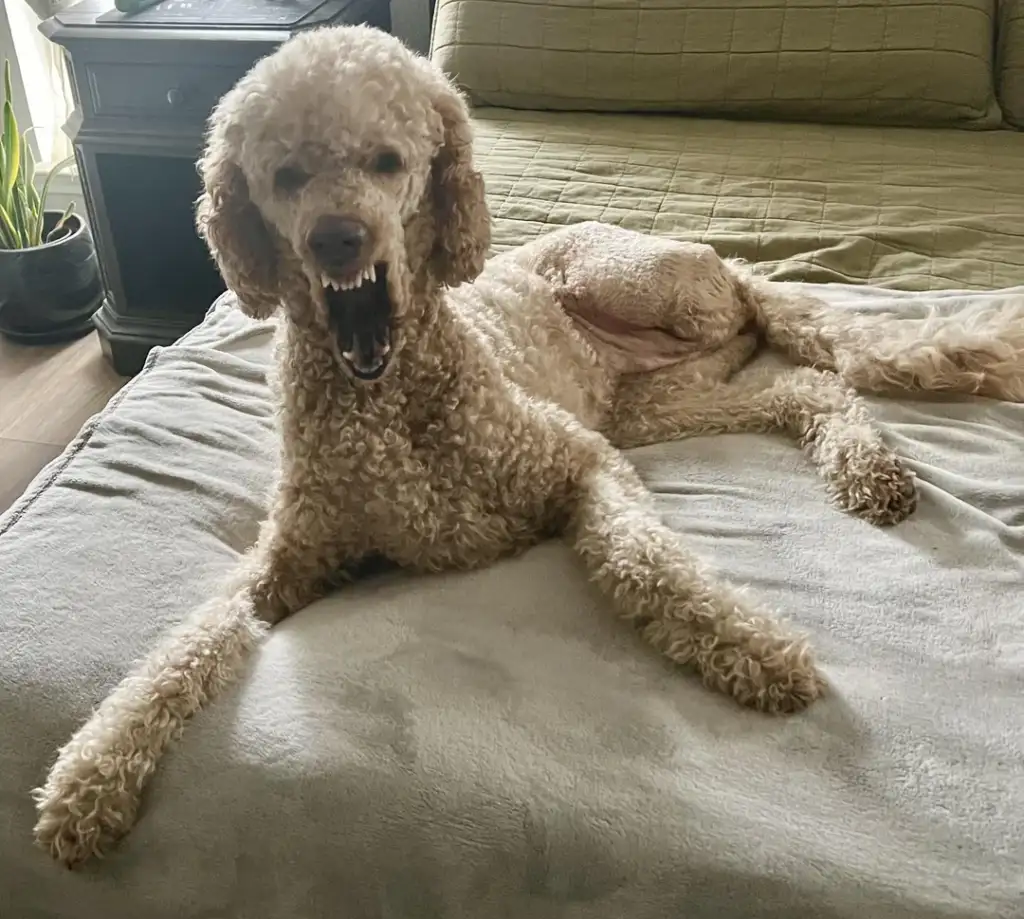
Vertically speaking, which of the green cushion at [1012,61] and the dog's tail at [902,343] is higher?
the green cushion at [1012,61]

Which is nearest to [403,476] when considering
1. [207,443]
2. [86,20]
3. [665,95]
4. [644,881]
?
[207,443]

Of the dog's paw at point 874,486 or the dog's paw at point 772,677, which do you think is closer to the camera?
the dog's paw at point 772,677

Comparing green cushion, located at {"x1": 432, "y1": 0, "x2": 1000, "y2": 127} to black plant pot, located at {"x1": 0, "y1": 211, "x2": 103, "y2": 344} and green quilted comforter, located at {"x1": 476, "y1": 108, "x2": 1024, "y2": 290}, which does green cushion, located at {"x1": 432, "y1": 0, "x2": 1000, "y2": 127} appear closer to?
green quilted comforter, located at {"x1": 476, "y1": 108, "x2": 1024, "y2": 290}

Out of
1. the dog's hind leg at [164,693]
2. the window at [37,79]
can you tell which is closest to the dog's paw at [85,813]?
the dog's hind leg at [164,693]

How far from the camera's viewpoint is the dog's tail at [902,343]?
1445 millimetres

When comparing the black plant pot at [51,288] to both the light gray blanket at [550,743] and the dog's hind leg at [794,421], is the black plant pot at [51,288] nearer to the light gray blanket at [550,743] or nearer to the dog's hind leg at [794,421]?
the light gray blanket at [550,743]

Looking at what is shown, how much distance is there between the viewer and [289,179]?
1121 mm

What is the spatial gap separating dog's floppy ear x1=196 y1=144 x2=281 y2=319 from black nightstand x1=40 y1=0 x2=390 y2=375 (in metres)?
1.21

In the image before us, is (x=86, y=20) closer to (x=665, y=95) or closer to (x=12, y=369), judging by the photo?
(x=12, y=369)

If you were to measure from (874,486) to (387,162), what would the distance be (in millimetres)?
683

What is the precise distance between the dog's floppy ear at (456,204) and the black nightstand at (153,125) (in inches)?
47.7

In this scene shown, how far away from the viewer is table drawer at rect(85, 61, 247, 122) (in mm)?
2314

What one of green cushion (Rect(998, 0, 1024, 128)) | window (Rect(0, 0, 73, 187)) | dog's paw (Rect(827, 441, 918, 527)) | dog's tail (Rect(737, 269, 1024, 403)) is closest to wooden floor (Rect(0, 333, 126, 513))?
window (Rect(0, 0, 73, 187))

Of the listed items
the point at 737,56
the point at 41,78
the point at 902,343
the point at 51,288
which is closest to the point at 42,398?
the point at 51,288
